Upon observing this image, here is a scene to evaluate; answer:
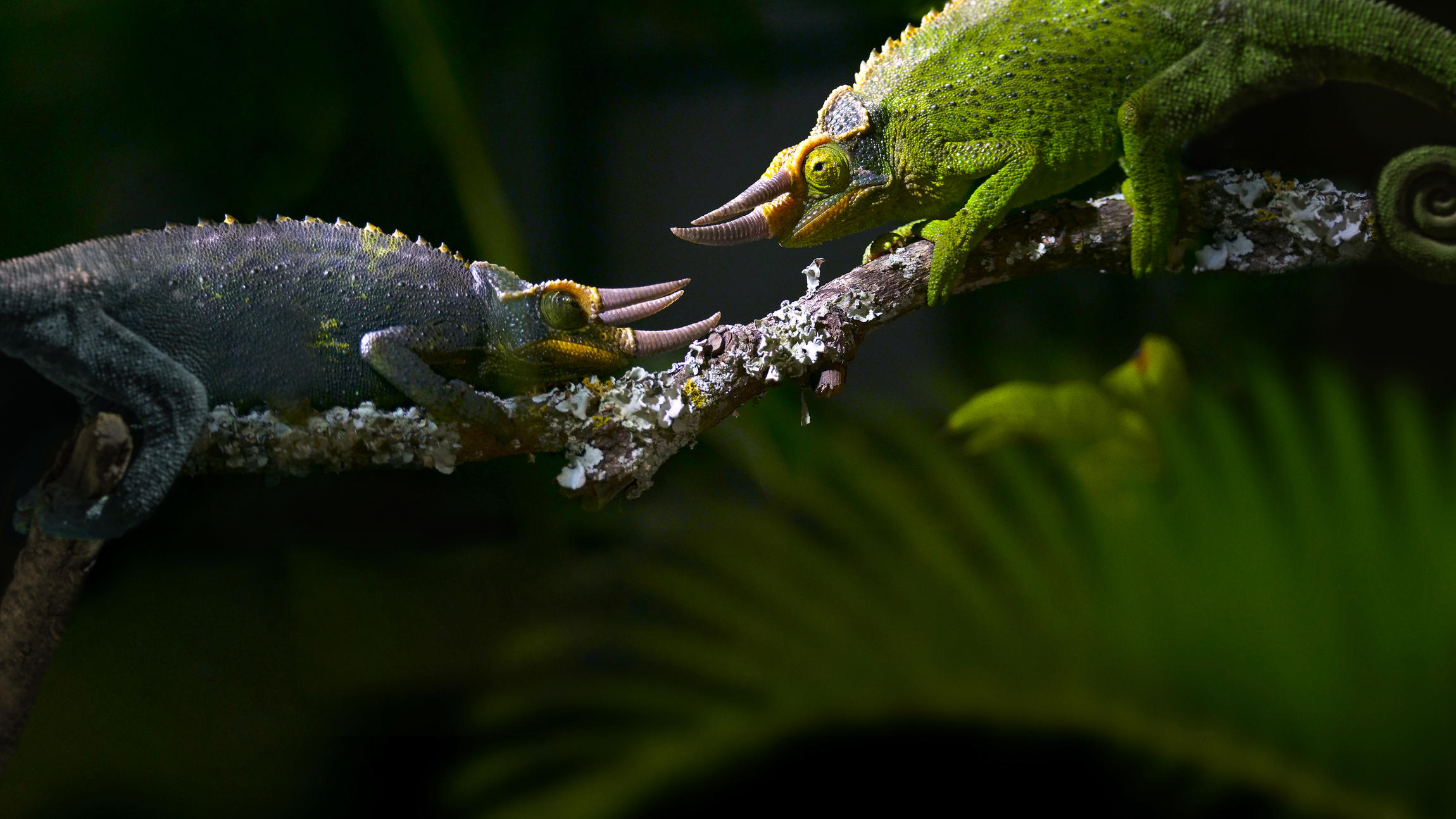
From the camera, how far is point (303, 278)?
1.28 meters

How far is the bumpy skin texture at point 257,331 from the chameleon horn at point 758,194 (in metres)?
0.21

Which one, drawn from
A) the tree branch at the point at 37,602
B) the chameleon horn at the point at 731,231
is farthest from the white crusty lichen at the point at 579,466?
the tree branch at the point at 37,602

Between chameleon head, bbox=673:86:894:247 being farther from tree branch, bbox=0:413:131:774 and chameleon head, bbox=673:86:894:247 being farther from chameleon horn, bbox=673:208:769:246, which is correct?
tree branch, bbox=0:413:131:774

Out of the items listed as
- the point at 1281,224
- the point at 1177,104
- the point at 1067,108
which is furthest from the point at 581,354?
the point at 1281,224

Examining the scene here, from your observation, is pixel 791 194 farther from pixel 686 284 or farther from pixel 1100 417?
pixel 1100 417

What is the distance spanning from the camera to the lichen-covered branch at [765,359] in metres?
1.27

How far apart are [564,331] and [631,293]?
0.11 meters

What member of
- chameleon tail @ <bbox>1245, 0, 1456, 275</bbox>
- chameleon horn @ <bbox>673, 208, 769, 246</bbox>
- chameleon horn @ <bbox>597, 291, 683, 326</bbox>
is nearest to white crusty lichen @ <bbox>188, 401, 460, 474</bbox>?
chameleon horn @ <bbox>597, 291, 683, 326</bbox>

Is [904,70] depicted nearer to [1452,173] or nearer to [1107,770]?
[1452,173]

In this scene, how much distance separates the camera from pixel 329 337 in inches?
50.2

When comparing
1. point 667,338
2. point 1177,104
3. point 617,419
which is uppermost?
point 1177,104

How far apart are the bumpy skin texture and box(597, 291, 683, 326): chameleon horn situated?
0.01 metres

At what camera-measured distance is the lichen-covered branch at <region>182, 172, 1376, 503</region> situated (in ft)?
4.18

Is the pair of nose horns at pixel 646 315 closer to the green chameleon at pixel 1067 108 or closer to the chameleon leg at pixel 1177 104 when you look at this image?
→ the green chameleon at pixel 1067 108
